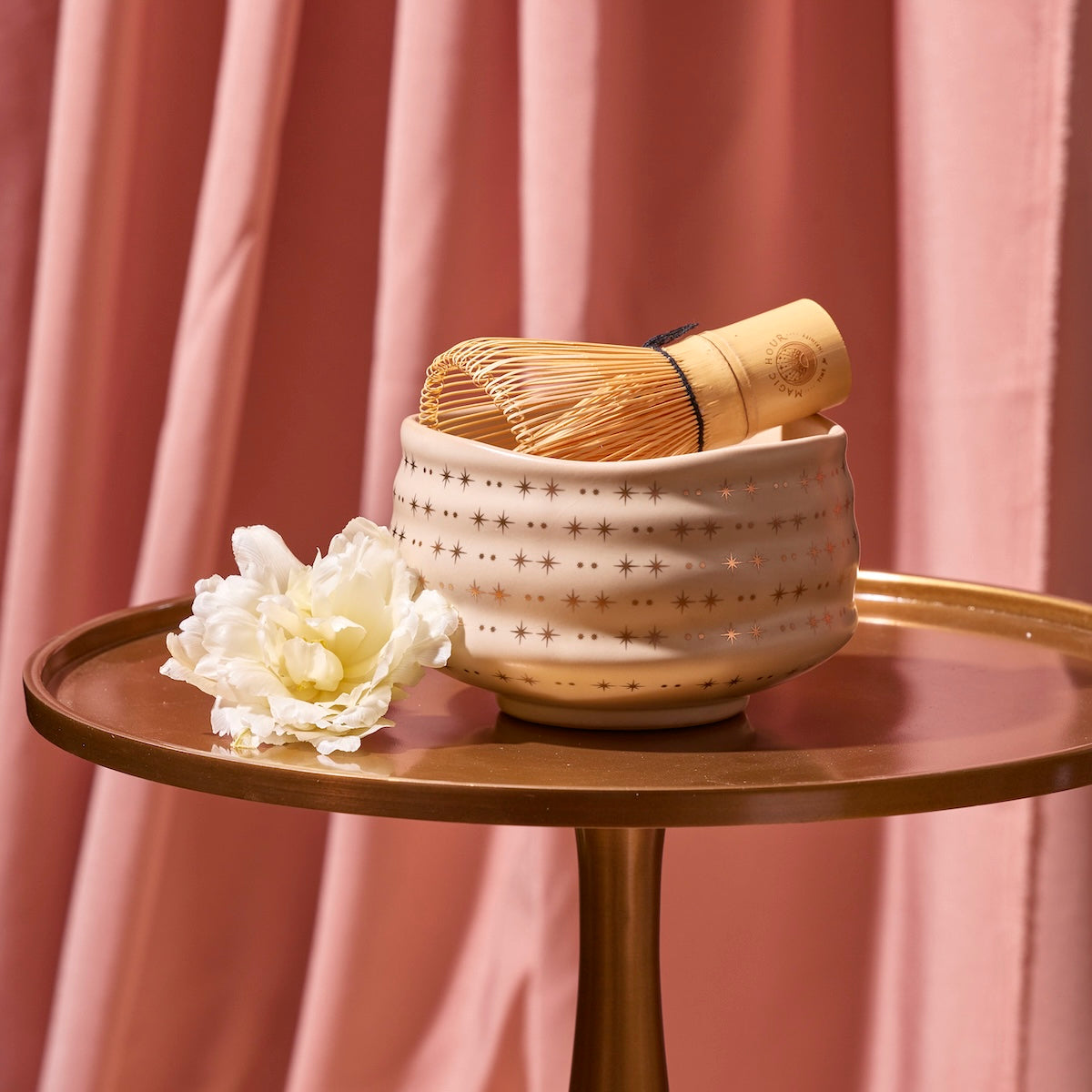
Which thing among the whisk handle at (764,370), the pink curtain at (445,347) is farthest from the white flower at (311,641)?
the pink curtain at (445,347)

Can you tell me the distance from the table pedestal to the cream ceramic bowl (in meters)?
0.14

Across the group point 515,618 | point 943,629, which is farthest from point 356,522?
point 943,629

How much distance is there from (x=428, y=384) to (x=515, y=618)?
155 mm

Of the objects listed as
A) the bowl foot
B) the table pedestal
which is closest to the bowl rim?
the bowl foot

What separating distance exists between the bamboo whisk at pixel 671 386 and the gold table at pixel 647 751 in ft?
0.43

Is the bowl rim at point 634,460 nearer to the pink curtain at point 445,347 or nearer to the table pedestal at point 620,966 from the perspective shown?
the table pedestal at point 620,966

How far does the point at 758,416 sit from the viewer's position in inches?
26.2

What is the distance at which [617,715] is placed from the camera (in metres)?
0.62

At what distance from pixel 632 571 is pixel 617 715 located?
7 centimetres

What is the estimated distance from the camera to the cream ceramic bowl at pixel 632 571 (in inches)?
23.3

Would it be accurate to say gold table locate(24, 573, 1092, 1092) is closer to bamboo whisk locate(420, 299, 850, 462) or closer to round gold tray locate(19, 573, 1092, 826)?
round gold tray locate(19, 573, 1092, 826)

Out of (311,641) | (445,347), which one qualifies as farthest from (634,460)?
(445,347)

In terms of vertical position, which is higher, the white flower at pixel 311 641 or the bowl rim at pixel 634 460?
the bowl rim at pixel 634 460

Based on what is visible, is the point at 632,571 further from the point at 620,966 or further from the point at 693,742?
the point at 620,966
